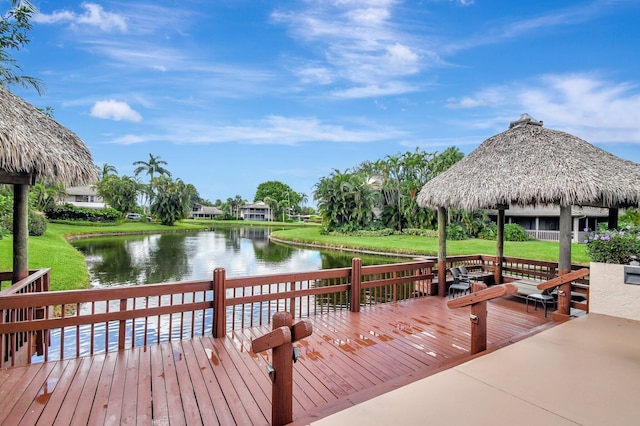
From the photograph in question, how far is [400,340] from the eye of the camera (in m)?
4.46

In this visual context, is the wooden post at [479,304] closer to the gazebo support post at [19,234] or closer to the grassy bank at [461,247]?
the gazebo support post at [19,234]

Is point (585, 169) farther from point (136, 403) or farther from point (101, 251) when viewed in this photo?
point (101, 251)

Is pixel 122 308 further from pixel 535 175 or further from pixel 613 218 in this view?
pixel 613 218

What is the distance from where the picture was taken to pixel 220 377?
10.8 ft

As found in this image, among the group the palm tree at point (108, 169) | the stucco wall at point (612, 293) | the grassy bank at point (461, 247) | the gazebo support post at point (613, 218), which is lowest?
the grassy bank at point (461, 247)

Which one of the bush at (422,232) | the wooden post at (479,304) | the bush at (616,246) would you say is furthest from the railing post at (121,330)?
the bush at (422,232)

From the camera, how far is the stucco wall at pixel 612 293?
4.70m

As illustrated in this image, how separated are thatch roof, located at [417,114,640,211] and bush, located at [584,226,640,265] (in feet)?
3.54

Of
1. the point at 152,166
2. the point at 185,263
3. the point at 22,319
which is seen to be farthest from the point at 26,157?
the point at 152,166

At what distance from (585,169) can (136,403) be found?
7.81 metres

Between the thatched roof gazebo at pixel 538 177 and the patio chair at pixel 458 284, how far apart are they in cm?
48

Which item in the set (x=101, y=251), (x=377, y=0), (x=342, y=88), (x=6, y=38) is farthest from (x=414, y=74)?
(x=101, y=251)

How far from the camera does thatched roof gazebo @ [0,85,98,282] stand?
4.01 meters

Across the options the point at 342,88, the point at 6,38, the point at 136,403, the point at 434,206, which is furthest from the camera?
the point at 342,88
